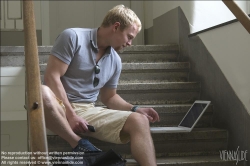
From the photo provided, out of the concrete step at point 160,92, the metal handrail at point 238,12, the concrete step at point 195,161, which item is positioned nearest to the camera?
the metal handrail at point 238,12

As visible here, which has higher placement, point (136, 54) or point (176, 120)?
point (136, 54)

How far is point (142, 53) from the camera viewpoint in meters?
3.86

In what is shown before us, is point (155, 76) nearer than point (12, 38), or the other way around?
Answer: point (155, 76)

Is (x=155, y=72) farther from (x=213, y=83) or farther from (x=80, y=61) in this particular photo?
(x=80, y=61)

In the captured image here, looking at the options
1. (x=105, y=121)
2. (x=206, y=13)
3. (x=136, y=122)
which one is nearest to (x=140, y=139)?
(x=136, y=122)

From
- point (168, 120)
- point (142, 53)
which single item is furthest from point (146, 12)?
point (168, 120)

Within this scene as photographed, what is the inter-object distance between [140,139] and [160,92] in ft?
3.49

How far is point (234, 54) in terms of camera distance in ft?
9.62

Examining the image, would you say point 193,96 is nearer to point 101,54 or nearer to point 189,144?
point 189,144

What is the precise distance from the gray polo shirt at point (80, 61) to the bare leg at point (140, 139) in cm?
34

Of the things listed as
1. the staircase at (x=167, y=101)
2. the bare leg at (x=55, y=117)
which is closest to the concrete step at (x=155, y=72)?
the staircase at (x=167, y=101)

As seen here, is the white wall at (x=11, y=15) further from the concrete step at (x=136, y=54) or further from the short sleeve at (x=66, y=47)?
the short sleeve at (x=66, y=47)

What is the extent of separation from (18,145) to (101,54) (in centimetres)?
149

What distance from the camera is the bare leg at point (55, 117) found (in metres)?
2.23
